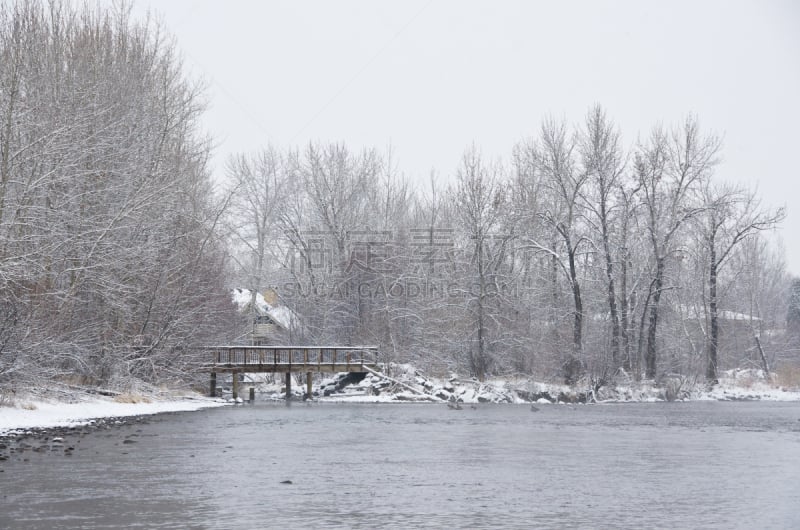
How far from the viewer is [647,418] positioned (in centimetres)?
3031

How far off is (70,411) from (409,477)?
1409 cm

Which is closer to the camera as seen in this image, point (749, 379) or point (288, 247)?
point (749, 379)

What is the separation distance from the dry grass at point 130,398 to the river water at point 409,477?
425 cm

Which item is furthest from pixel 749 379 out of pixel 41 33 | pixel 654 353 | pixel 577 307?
pixel 41 33

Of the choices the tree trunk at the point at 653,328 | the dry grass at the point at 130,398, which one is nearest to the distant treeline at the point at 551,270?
the tree trunk at the point at 653,328

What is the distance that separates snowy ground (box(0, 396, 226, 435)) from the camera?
21812 mm

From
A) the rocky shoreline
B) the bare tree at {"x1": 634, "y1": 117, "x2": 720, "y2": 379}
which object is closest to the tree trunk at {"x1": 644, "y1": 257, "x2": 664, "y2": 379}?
the bare tree at {"x1": 634, "y1": 117, "x2": 720, "y2": 379}

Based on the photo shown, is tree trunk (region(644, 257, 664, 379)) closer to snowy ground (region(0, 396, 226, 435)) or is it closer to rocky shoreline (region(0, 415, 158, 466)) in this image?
snowy ground (region(0, 396, 226, 435))

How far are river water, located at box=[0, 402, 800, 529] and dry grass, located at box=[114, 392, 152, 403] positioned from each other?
4.25 meters

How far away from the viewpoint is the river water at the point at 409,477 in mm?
10883

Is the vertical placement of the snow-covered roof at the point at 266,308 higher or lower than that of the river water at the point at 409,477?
higher

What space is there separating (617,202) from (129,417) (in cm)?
2958

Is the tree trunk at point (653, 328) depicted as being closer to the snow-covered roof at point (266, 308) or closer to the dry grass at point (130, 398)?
the snow-covered roof at point (266, 308)

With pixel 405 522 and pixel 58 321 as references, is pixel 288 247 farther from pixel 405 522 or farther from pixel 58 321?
pixel 405 522
